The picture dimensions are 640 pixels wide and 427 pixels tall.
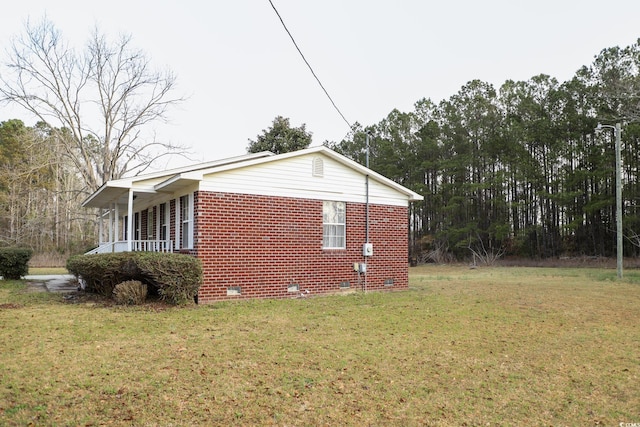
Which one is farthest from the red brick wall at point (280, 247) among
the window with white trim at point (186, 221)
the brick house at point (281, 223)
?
the window with white trim at point (186, 221)

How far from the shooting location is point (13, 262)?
15.8 m

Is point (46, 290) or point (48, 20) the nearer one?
point (46, 290)

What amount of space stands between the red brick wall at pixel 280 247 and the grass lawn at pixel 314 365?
45.9 inches

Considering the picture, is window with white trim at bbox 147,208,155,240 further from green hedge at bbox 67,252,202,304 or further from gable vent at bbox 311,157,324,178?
gable vent at bbox 311,157,324,178

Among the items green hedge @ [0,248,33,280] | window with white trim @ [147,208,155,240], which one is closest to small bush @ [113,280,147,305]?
window with white trim @ [147,208,155,240]

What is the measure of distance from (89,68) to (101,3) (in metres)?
19.5

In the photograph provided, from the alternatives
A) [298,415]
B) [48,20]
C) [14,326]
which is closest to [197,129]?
[48,20]

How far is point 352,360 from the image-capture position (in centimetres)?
606

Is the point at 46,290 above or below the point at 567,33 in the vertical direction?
below

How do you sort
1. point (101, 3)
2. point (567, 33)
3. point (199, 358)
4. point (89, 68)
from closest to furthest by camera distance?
point (199, 358), point (101, 3), point (567, 33), point (89, 68)

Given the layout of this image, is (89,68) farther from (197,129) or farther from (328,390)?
(328,390)

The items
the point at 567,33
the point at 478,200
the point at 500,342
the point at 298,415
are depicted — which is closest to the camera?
the point at 298,415

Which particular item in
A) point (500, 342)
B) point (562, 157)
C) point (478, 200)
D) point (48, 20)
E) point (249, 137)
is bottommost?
point (500, 342)

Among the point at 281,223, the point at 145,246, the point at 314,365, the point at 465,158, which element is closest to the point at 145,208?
the point at 145,246
